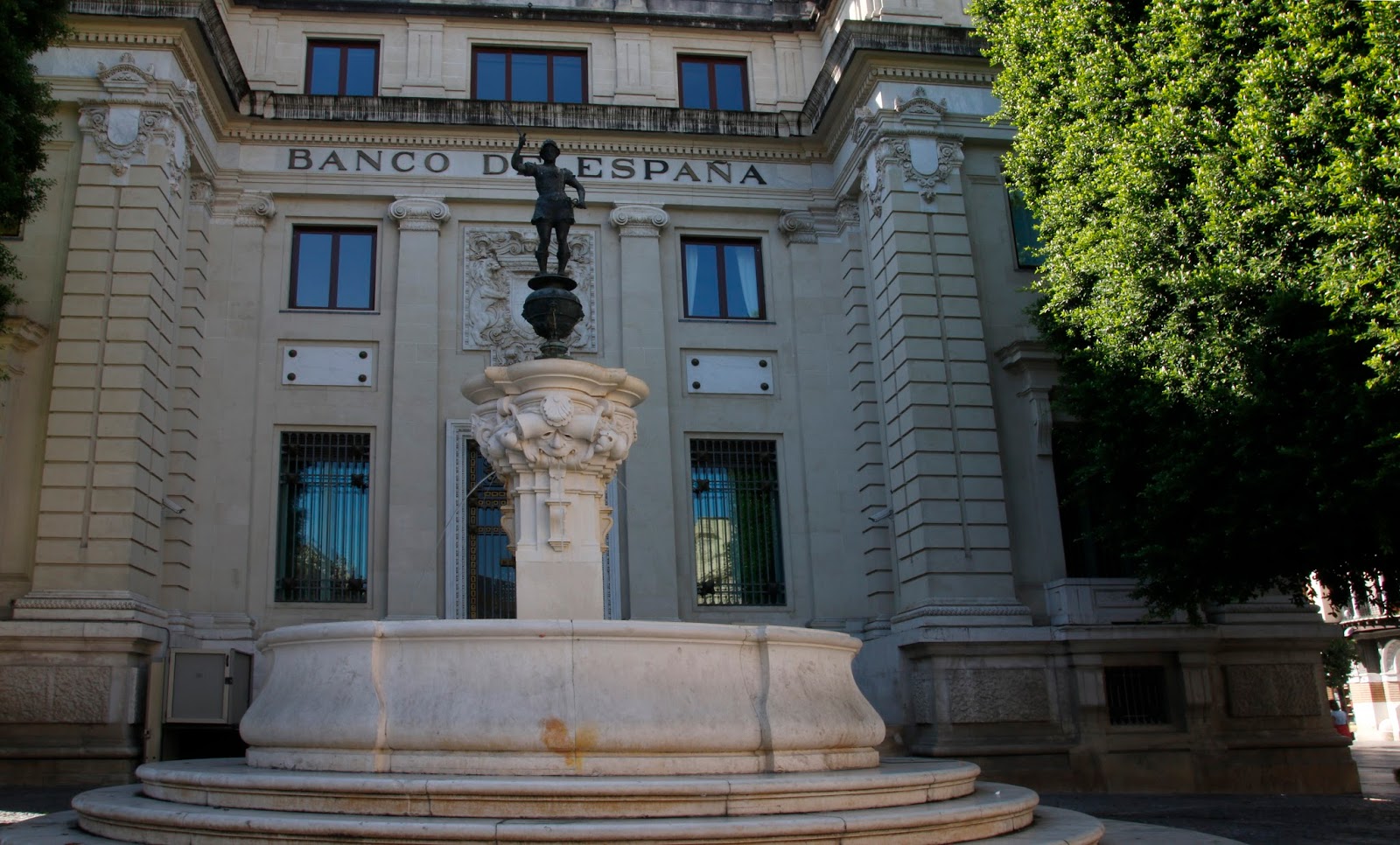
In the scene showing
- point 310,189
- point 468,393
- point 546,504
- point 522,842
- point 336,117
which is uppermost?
point 336,117

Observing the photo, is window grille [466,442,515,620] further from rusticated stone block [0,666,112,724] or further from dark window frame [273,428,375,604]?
rusticated stone block [0,666,112,724]

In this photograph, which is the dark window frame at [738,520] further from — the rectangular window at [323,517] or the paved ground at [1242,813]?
the paved ground at [1242,813]

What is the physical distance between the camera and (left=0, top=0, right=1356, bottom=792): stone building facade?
55.8ft

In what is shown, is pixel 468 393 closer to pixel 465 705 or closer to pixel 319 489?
pixel 465 705

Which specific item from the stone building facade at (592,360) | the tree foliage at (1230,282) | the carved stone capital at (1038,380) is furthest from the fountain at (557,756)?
the carved stone capital at (1038,380)

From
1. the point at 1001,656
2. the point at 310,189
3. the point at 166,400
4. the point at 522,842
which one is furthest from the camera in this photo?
the point at 310,189

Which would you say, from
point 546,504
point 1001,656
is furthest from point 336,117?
point 1001,656

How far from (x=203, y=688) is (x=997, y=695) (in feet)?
37.6

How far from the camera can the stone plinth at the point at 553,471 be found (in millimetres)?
11172

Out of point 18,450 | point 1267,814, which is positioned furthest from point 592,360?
point 1267,814

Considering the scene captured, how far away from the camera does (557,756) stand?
7980mm

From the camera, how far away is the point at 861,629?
19562mm

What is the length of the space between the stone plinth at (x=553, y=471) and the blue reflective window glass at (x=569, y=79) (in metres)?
12.8

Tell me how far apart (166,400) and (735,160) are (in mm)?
10893
